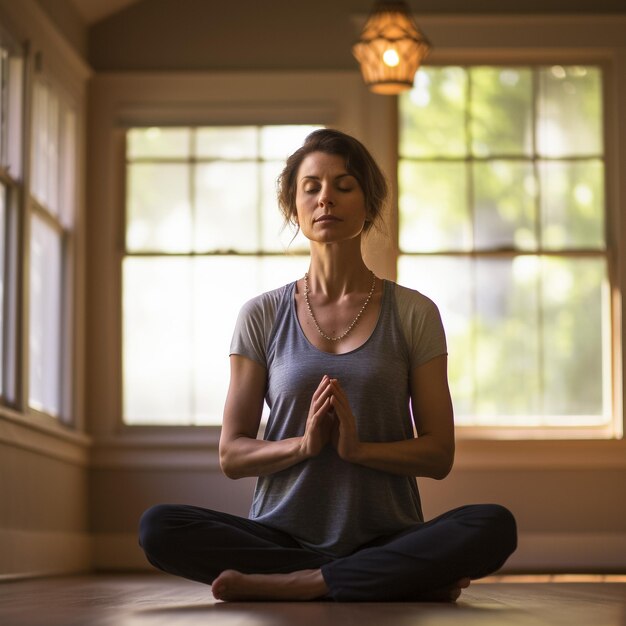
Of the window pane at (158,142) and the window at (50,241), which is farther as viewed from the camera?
the window pane at (158,142)

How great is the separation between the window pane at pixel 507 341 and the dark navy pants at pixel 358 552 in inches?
141

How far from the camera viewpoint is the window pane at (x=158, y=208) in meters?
6.57

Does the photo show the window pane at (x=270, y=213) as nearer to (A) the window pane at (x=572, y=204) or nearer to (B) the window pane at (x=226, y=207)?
(B) the window pane at (x=226, y=207)

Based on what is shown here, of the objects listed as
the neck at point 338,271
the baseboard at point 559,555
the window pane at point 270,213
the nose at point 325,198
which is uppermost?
the window pane at point 270,213

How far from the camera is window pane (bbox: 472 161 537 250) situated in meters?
6.50

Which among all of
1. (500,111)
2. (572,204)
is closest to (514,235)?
(572,204)

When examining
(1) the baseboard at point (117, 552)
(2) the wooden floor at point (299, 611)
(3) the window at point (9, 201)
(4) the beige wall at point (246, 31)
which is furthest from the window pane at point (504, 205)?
(2) the wooden floor at point (299, 611)

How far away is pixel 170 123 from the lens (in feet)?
21.6

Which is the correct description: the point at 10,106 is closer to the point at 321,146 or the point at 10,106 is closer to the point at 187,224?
the point at 187,224

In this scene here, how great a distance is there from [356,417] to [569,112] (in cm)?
403

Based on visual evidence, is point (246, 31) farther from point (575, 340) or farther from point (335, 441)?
point (335, 441)

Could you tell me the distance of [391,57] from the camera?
17.3ft

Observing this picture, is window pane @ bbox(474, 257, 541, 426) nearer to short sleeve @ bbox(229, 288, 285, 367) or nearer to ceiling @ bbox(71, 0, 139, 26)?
ceiling @ bbox(71, 0, 139, 26)

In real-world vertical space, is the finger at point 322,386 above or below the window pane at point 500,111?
below
